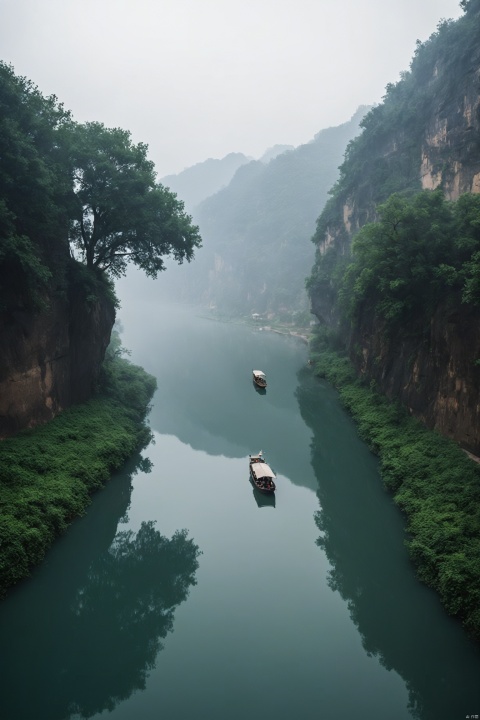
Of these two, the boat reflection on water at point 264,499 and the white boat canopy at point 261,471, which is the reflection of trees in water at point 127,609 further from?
the white boat canopy at point 261,471

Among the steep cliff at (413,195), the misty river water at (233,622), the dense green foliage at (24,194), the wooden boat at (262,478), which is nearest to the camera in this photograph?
the misty river water at (233,622)

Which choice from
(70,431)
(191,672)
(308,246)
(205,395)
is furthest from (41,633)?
(308,246)

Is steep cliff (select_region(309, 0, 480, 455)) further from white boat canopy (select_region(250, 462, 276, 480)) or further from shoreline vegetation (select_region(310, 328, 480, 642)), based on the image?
white boat canopy (select_region(250, 462, 276, 480))

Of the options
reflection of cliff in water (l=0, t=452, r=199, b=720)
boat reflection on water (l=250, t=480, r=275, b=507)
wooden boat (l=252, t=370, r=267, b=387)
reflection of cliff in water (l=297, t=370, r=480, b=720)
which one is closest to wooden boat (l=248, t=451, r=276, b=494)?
boat reflection on water (l=250, t=480, r=275, b=507)

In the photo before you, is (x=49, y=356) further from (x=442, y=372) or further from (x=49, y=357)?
(x=442, y=372)

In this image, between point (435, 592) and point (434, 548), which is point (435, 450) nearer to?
point (434, 548)

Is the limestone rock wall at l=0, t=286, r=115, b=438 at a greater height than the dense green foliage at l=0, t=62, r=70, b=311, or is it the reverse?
the dense green foliage at l=0, t=62, r=70, b=311

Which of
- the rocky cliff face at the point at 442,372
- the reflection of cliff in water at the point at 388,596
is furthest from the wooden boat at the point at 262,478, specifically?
the rocky cliff face at the point at 442,372
